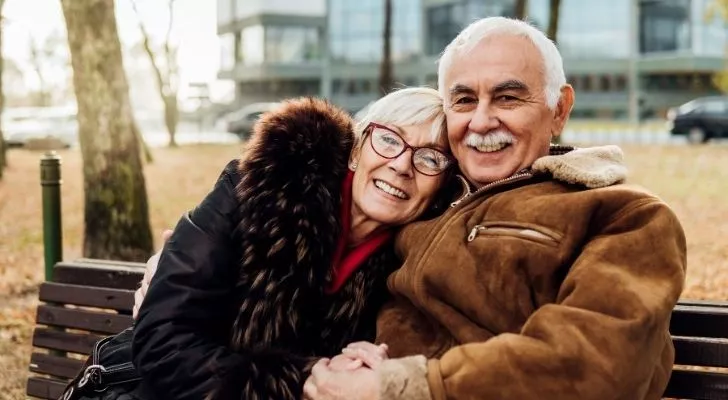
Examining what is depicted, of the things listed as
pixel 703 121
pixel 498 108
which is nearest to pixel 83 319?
pixel 498 108

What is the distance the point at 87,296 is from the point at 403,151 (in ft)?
6.15

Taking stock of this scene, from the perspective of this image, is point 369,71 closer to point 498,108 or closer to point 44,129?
point 44,129

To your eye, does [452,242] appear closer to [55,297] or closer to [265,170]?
[265,170]

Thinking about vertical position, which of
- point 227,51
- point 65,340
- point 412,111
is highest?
point 227,51

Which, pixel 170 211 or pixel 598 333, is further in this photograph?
pixel 170 211

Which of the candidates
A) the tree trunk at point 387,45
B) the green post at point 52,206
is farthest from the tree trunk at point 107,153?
the tree trunk at point 387,45

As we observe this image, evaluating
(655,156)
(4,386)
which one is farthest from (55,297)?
(655,156)

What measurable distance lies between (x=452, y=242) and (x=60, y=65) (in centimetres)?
6704

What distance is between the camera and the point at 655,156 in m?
23.7

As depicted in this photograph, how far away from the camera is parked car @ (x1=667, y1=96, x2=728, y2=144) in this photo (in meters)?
29.6

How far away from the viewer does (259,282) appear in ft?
9.48

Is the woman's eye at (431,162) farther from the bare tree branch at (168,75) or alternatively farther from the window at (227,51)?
the window at (227,51)

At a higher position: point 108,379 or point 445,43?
point 445,43

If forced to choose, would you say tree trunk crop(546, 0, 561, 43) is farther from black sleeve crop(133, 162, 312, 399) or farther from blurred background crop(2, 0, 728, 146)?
blurred background crop(2, 0, 728, 146)
